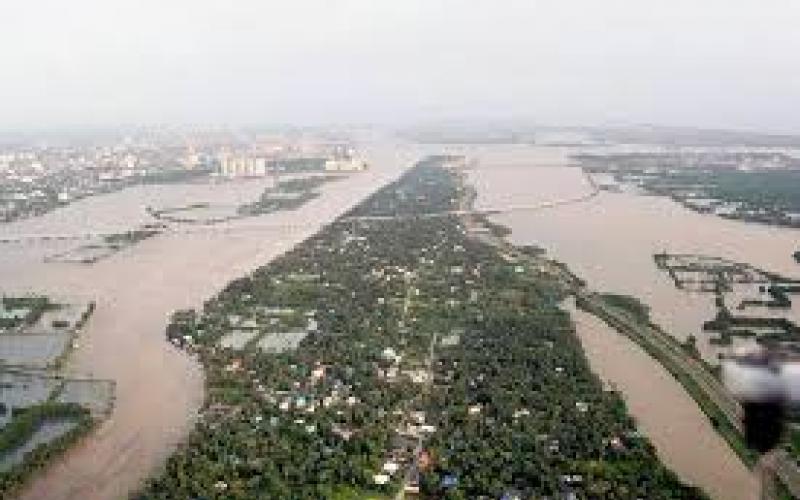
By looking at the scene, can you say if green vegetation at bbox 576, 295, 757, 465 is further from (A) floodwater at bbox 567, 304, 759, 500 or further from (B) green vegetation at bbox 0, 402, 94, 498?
(B) green vegetation at bbox 0, 402, 94, 498

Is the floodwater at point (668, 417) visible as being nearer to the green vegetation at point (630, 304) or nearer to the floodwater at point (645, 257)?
the floodwater at point (645, 257)


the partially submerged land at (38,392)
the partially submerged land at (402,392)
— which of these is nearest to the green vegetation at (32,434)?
the partially submerged land at (38,392)

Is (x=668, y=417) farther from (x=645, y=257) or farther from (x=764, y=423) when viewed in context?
(x=764, y=423)

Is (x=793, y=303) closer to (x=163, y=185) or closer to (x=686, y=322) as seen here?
(x=686, y=322)

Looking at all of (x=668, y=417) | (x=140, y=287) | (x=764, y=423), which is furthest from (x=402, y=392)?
(x=764, y=423)

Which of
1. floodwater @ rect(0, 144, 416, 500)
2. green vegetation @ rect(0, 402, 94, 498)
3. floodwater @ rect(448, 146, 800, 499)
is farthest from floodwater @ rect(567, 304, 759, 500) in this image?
green vegetation @ rect(0, 402, 94, 498)

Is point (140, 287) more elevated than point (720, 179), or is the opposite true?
point (720, 179)
